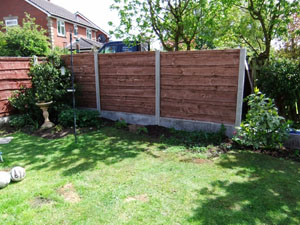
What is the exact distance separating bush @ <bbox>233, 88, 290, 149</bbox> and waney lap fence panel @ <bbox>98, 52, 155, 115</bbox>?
2.51 metres

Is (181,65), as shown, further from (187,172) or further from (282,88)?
(187,172)

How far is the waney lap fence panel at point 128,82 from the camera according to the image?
594cm

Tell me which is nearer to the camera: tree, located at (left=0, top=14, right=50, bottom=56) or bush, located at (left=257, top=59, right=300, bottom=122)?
bush, located at (left=257, top=59, right=300, bottom=122)

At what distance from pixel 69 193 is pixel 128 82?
12.4 ft

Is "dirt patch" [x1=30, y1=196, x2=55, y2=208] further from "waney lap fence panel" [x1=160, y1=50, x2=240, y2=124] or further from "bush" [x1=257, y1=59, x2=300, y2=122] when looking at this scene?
"bush" [x1=257, y1=59, x2=300, y2=122]

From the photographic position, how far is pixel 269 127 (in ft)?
13.7

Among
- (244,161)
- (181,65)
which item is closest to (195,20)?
(181,65)

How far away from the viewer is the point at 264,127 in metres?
4.17

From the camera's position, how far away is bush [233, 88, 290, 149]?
4.16 metres

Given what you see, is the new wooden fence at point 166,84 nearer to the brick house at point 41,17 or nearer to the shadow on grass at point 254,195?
the shadow on grass at point 254,195

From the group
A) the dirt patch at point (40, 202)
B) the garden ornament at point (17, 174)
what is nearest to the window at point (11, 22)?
the garden ornament at point (17, 174)

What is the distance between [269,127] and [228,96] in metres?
1.12

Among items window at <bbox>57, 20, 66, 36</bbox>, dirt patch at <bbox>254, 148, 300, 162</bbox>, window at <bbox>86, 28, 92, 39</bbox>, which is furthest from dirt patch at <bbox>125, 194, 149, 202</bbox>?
window at <bbox>86, 28, 92, 39</bbox>

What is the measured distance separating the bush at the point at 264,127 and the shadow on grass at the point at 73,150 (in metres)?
2.07
